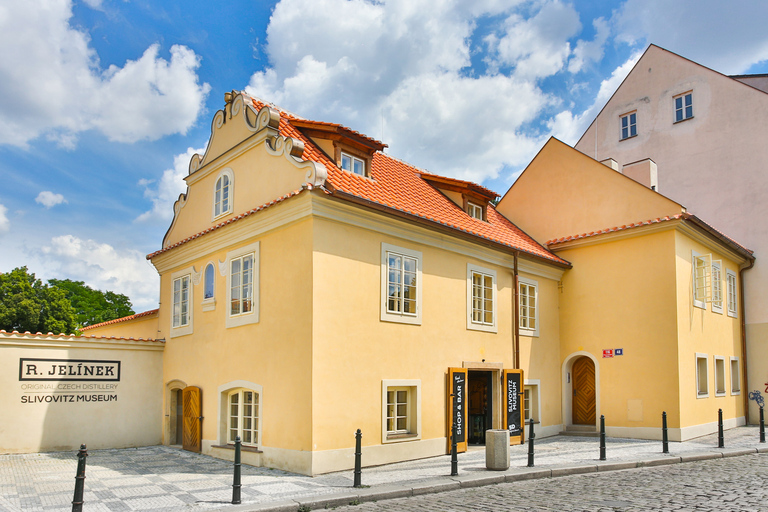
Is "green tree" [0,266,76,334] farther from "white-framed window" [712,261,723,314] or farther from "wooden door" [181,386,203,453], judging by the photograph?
"white-framed window" [712,261,723,314]

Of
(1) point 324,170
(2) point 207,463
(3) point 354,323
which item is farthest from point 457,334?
(2) point 207,463

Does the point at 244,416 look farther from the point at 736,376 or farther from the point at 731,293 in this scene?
the point at 731,293

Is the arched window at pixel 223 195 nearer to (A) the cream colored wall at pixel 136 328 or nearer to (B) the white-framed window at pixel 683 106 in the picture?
(A) the cream colored wall at pixel 136 328

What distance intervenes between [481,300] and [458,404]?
3.22m

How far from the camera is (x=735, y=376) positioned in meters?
21.3

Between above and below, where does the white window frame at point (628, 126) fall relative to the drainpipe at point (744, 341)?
above

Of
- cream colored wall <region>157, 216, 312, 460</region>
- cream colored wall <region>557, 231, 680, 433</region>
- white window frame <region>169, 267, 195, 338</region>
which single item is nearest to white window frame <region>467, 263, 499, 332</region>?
cream colored wall <region>557, 231, 680, 433</region>

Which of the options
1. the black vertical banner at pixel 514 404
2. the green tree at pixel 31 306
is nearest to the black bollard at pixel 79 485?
the black vertical banner at pixel 514 404

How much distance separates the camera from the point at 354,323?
509 inches

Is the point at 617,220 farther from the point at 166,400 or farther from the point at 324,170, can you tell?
the point at 166,400

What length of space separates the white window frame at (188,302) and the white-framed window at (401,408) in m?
6.59

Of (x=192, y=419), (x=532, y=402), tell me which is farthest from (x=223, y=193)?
(x=532, y=402)

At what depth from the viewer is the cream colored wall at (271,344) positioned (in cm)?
1228

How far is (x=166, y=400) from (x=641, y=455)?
13.5 meters
